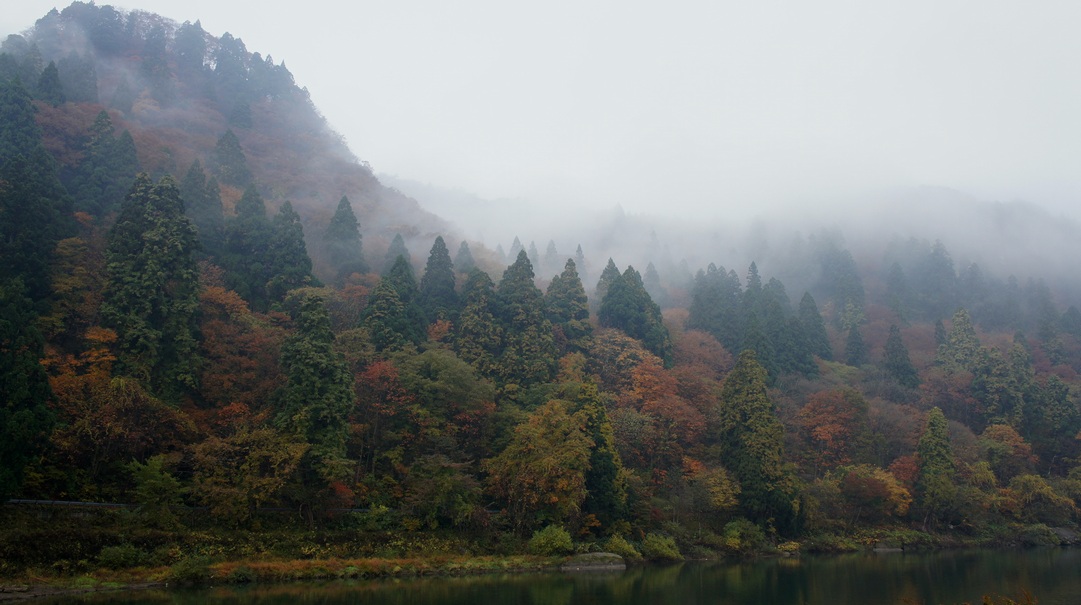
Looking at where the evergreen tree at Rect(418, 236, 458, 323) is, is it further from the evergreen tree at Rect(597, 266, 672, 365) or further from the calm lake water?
the calm lake water

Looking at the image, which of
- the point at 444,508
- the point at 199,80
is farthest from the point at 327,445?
the point at 199,80

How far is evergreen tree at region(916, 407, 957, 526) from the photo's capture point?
53.9 metres

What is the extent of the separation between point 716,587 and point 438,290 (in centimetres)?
4054

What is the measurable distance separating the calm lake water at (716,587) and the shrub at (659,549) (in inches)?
74.7

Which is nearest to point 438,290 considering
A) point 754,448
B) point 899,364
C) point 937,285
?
point 754,448

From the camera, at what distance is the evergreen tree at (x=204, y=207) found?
185 ft

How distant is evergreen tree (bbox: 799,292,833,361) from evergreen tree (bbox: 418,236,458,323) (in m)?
42.6

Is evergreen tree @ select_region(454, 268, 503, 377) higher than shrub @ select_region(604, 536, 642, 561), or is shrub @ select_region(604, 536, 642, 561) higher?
evergreen tree @ select_region(454, 268, 503, 377)

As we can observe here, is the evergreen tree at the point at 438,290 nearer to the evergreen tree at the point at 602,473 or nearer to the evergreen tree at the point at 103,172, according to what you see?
the evergreen tree at the point at 602,473

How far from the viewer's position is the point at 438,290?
64.4m

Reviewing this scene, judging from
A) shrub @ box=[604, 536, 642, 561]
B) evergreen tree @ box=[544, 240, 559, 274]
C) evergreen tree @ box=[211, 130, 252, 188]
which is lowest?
shrub @ box=[604, 536, 642, 561]

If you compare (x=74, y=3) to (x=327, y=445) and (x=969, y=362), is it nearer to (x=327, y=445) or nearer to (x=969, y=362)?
(x=327, y=445)

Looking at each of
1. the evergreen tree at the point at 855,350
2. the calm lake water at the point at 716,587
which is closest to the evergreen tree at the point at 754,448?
the calm lake water at the point at 716,587

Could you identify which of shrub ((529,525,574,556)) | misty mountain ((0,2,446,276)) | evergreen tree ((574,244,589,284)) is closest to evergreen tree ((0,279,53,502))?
shrub ((529,525,574,556))
